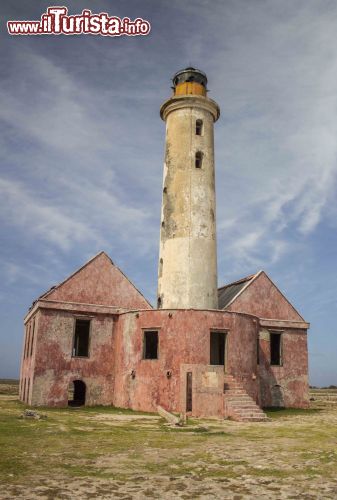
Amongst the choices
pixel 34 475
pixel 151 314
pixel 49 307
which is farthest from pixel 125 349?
pixel 34 475

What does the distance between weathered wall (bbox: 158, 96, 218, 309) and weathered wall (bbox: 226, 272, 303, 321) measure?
327 centimetres

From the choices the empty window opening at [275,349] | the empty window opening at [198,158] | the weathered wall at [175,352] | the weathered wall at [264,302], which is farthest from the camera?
the empty window opening at [275,349]

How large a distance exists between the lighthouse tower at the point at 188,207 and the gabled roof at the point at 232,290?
3.23 metres

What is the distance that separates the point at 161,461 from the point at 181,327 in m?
11.4

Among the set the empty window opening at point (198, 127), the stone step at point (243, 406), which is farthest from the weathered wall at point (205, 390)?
the empty window opening at point (198, 127)

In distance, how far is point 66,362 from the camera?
23109 millimetres

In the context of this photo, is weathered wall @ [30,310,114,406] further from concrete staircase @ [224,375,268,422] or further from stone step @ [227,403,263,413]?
stone step @ [227,403,263,413]

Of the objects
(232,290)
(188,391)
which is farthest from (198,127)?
(188,391)

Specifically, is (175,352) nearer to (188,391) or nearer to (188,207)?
(188,391)

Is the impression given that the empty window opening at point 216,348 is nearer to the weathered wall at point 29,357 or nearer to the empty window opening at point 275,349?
the empty window opening at point 275,349

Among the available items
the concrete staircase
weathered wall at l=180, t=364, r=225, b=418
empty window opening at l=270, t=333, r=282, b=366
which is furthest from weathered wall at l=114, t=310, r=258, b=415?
empty window opening at l=270, t=333, r=282, b=366

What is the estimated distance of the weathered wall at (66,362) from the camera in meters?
22.5

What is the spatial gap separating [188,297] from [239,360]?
390 cm

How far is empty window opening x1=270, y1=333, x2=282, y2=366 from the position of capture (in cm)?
2743
